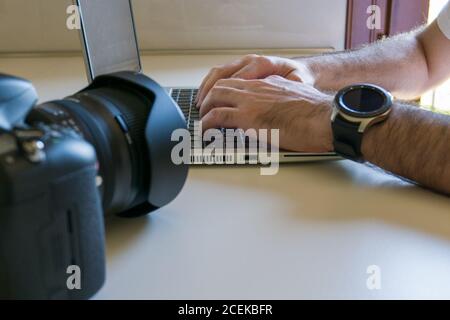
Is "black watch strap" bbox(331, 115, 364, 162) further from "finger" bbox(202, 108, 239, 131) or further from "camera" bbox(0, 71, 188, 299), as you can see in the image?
"camera" bbox(0, 71, 188, 299)

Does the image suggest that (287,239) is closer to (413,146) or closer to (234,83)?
(413,146)

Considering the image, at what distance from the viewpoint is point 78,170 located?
46 centimetres

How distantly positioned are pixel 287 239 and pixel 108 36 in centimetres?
64

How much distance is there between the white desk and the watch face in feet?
0.25

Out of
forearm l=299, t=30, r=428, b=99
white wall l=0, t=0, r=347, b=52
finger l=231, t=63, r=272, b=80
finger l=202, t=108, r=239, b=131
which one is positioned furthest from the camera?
white wall l=0, t=0, r=347, b=52

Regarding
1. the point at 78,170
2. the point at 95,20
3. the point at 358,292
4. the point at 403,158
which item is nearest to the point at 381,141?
the point at 403,158

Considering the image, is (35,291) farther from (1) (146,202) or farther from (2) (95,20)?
(2) (95,20)

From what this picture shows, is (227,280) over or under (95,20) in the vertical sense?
under

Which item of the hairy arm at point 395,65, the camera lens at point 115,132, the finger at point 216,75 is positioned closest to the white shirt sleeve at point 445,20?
the hairy arm at point 395,65

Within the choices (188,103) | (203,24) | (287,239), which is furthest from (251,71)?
(203,24)

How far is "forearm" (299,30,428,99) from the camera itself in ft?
3.57

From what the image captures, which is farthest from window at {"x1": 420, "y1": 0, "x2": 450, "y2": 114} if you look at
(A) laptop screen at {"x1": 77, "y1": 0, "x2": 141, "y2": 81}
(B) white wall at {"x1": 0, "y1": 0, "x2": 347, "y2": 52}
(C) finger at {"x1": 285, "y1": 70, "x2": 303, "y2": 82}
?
(A) laptop screen at {"x1": 77, "y1": 0, "x2": 141, "y2": 81}

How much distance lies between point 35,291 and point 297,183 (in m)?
0.39

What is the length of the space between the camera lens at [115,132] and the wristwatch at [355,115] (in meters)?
0.27
